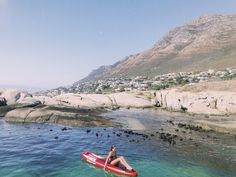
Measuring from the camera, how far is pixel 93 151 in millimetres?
37438

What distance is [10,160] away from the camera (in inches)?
1262

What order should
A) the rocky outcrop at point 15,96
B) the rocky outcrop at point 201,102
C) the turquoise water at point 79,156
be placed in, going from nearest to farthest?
the turquoise water at point 79,156, the rocky outcrop at point 201,102, the rocky outcrop at point 15,96

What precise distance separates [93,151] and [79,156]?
325 centimetres

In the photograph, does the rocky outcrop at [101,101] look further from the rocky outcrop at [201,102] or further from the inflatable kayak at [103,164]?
the inflatable kayak at [103,164]

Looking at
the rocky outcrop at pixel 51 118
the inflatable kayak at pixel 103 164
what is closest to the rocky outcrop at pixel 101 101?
A: the rocky outcrop at pixel 51 118

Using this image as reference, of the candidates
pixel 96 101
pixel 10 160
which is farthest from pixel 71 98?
pixel 10 160

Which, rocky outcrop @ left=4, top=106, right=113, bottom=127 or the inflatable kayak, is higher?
rocky outcrop @ left=4, top=106, right=113, bottom=127

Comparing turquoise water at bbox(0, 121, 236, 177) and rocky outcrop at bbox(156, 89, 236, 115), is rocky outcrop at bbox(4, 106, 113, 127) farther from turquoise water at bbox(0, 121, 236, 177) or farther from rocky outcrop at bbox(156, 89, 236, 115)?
rocky outcrop at bbox(156, 89, 236, 115)

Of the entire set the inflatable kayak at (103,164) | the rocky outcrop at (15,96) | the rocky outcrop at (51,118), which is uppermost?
the rocky outcrop at (15,96)

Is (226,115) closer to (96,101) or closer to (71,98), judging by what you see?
(96,101)

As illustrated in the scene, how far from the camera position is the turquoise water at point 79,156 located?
29.0 metres

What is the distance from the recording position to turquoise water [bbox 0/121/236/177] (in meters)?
29.0

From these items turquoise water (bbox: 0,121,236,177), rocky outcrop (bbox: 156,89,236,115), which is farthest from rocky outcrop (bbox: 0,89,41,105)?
rocky outcrop (bbox: 156,89,236,115)

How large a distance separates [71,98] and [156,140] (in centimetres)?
5445
